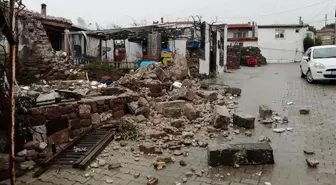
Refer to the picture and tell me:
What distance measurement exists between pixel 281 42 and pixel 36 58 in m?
26.3

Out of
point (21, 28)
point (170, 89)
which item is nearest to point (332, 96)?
point (170, 89)

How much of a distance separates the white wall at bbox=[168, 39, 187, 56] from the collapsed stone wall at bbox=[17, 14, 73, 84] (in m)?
5.37

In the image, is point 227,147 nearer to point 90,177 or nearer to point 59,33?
point 90,177

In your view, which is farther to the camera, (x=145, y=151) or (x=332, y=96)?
(x=332, y=96)

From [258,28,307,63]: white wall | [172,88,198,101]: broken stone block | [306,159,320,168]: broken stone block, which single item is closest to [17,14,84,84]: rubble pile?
[172,88,198,101]: broken stone block

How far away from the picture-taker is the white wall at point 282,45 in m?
30.4

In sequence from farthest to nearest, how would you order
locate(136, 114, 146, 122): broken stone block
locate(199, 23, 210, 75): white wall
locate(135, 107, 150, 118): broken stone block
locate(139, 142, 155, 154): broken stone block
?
1. locate(199, 23, 210, 75): white wall
2. locate(135, 107, 150, 118): broken stone block
3. locate(136, 114, 146, 122): broken stone block
4. locate(139, 142, 155, 154): broken stone block

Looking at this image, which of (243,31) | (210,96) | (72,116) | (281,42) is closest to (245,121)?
(210,96)

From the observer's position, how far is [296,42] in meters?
30.4

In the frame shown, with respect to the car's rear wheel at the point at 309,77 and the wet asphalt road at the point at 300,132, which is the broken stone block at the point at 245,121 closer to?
the wet asphalt road at the point at 300,132

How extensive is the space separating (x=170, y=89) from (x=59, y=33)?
837 cm

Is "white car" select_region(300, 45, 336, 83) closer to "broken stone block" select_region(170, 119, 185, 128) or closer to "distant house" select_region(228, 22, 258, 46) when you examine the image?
"broken stone block" select_region(170, 119, 185, 128)

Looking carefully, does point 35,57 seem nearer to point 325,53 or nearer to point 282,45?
point 325,53

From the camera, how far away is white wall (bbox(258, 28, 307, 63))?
30391 millimetres
